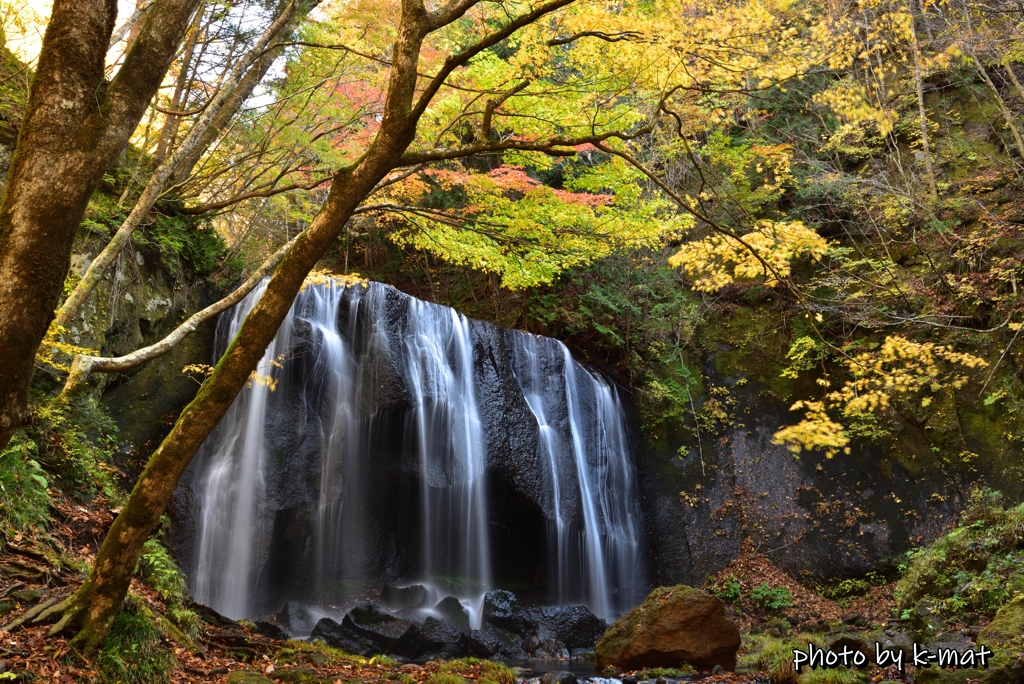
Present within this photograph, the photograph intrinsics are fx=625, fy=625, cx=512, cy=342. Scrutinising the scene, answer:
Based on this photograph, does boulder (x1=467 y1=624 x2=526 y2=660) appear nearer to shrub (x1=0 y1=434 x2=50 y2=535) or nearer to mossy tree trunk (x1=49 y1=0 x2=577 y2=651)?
shrub (x1=0 y1=434 x2=50 y2=535)

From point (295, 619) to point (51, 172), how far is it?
7.88 meters

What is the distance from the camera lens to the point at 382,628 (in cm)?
823

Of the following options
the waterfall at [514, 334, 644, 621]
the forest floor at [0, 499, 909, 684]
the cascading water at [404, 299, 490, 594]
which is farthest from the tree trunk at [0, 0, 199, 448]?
the waterfall at [514, 334, 644, 621]

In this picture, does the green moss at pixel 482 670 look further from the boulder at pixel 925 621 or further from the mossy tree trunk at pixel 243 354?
the boulder at pixel 925 621

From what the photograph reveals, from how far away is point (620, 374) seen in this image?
1495cm

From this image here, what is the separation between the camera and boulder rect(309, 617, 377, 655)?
7.89 meters

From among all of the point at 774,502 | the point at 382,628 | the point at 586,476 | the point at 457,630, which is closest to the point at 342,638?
the point at 382,628

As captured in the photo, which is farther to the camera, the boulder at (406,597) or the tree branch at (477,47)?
the boulder at (406,597)

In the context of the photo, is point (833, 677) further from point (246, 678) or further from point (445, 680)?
point (246, 678)

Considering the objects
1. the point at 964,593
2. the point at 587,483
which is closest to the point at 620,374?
the point at 587,483

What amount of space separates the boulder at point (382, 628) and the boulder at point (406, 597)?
5.16 feet

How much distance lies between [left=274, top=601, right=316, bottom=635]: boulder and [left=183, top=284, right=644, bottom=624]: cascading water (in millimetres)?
672

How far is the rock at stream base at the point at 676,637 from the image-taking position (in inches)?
289

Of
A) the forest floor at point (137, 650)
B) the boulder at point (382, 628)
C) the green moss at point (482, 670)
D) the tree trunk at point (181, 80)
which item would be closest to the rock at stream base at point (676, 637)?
the forest floor at point (137, 650)
